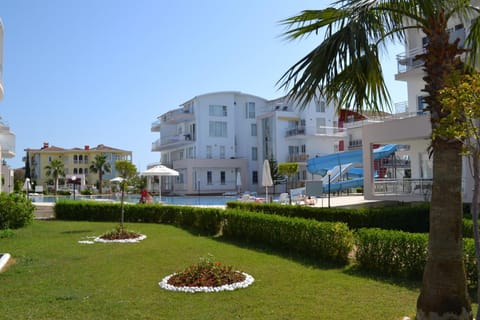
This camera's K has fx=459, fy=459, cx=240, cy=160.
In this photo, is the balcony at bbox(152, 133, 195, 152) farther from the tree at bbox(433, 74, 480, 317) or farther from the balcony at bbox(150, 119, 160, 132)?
the tree at bbox(433, 74, 480, 317)

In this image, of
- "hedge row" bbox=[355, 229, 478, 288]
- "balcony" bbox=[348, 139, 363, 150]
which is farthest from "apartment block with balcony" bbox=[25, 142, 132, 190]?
"hedge row" bbox=[355, 229, 478, 288]

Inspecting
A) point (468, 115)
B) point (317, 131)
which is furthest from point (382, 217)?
point (317, 131)

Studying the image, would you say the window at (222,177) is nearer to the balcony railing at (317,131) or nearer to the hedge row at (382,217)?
the balcony railing at (317,131)

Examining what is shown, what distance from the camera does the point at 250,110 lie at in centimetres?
5956

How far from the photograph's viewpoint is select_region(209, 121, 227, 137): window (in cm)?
5666

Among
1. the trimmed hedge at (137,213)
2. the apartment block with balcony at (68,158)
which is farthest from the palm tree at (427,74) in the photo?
the apartment block with balcony at (68,158)

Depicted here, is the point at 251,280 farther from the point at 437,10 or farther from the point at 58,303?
the point at 437,10

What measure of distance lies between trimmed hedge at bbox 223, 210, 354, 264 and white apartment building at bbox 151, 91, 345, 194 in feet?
124

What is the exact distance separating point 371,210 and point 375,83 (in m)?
8.44

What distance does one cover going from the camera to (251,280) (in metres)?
8.61

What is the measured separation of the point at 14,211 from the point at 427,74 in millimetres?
17505

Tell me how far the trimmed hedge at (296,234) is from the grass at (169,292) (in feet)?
2.10

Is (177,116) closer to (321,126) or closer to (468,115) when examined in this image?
(321,126)

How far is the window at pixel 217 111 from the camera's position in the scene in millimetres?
56844
